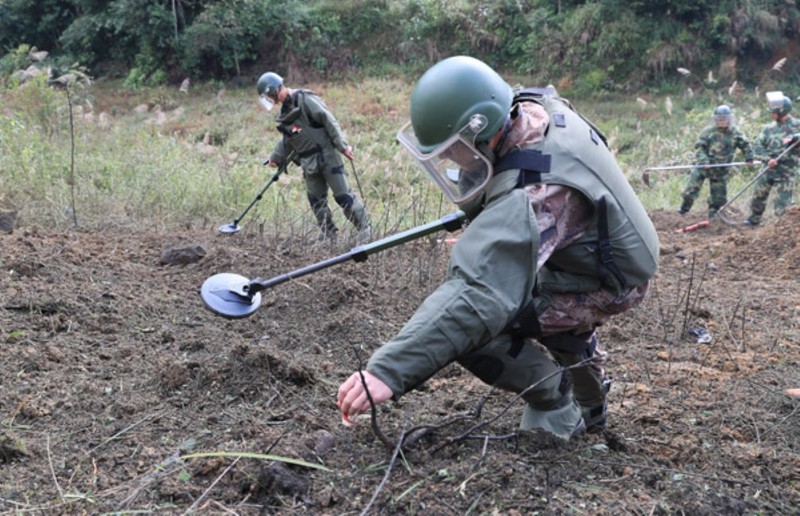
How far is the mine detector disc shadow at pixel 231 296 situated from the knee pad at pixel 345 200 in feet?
15.6

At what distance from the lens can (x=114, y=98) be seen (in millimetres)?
24062

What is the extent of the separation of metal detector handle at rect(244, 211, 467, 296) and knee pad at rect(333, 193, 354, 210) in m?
4.82

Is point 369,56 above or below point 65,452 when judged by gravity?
below

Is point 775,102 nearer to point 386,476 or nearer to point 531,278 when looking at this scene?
point 531,278

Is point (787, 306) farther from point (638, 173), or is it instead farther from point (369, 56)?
point (369, 56)

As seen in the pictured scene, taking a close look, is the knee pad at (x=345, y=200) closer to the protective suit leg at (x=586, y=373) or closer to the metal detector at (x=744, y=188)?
the protective suit leg at (x=586, y=373)

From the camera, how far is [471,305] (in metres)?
2.30

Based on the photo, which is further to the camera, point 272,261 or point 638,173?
point 638,173

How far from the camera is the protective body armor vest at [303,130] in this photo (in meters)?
7.74

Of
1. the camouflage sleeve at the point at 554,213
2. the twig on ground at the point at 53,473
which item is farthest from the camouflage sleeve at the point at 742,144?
the twig on ground at the point at 53,473

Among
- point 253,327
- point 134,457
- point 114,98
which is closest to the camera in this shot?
point 134,457

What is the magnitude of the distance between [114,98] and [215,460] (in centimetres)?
2358

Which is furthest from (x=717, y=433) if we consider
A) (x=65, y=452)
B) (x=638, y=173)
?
(x=638, y=173)

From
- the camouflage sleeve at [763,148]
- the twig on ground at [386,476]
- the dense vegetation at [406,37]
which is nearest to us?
the twig on ground at [386,476]
